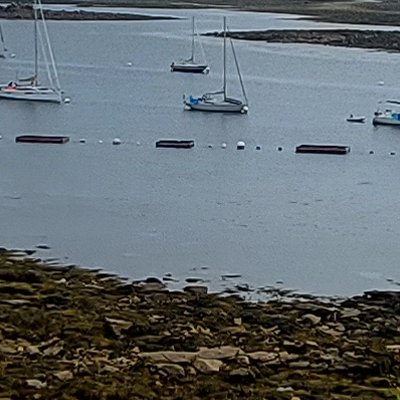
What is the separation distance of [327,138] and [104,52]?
22911 millimetres

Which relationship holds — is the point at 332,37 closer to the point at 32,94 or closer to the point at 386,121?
the point at 32,94

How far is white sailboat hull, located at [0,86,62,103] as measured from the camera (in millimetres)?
30406

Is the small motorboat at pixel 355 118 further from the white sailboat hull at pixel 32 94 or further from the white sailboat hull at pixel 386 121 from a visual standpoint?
the white sailboat hull at pixel 32 94

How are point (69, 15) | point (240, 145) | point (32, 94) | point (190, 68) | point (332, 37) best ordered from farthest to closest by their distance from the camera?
point (69, 15), point (332, 37), point (190, 68), point (32, 94), point (240, 145)

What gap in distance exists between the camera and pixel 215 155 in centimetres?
2239

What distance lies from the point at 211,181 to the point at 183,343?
11.0 metres

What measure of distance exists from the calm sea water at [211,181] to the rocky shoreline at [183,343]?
126cm

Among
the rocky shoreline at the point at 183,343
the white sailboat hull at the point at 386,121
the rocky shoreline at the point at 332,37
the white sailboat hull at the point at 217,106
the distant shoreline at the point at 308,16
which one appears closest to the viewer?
the rocky shoreline at the point at 183,343

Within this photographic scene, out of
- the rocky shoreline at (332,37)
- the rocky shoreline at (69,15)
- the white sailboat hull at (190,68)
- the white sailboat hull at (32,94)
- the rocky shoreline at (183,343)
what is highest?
the rocky shoreline at (69,15)

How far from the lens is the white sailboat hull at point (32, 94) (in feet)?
99.8

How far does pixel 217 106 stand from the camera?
Result: 95.3 feet

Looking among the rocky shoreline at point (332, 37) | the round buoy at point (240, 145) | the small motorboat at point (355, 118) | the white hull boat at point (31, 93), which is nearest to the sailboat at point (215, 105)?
the small motorboat at point (355, 118)

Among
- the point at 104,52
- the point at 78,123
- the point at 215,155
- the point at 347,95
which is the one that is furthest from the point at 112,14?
the point at 215,155

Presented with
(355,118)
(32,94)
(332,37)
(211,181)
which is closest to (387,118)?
(355,118)
